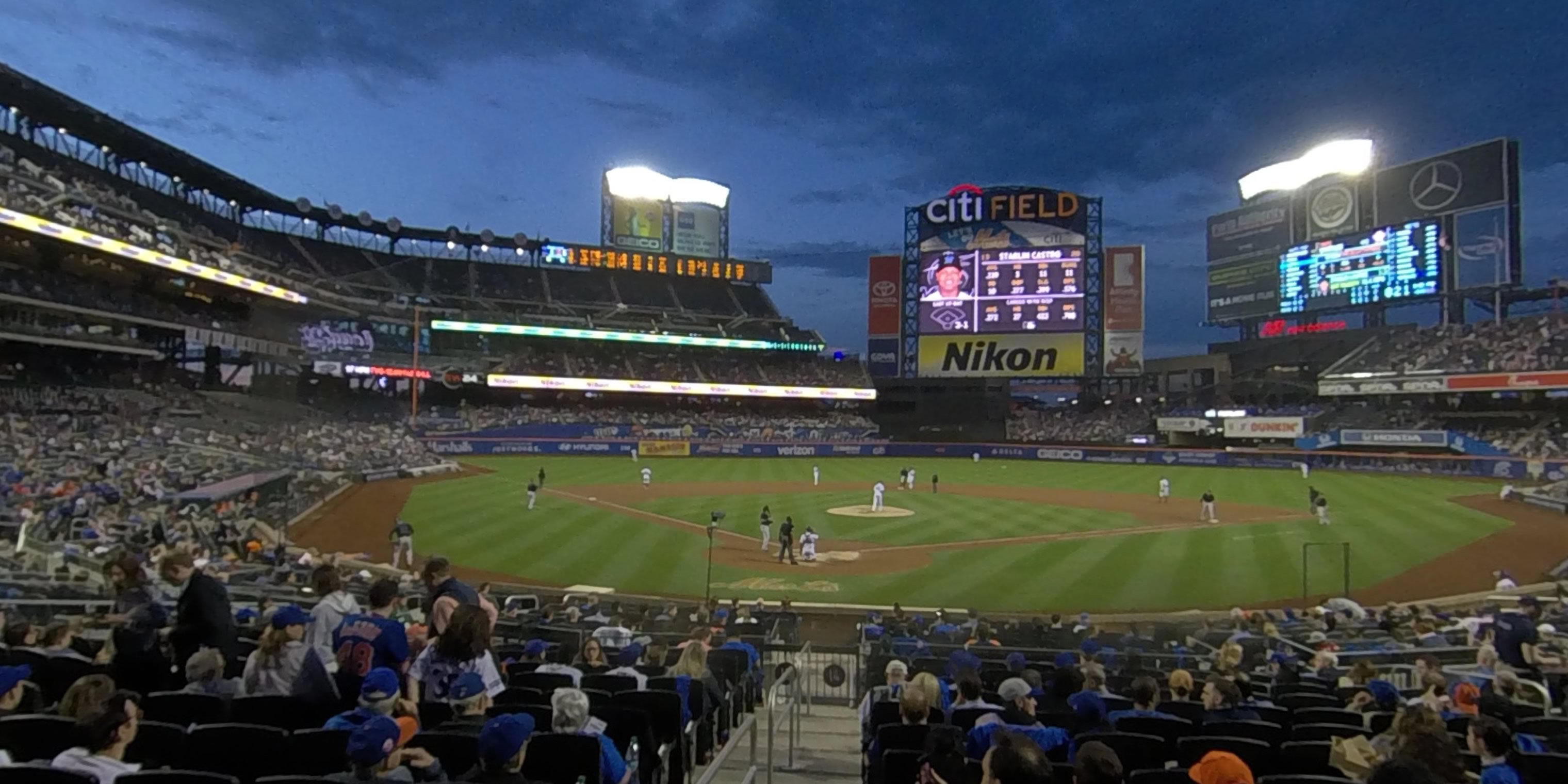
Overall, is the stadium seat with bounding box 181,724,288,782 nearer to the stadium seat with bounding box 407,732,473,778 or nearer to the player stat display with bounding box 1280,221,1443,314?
the stadium seat with bounding box 407,732,473,778

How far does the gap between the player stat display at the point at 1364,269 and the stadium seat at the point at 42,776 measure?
73.9 m

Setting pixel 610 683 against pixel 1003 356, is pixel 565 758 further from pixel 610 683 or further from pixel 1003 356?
pixel 1003 356

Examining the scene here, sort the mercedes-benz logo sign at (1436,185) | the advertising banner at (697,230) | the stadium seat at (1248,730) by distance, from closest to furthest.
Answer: the stadium seat at (1248,730) → the mercedes-benz logo sign at (1436,185) → the advertising banner at (697,230)

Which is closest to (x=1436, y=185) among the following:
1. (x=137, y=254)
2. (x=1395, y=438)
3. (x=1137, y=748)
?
A: (x=1395, y=438)

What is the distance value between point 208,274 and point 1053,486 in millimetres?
46958

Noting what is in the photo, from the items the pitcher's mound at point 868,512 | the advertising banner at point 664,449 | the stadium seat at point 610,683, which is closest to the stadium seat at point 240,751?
the stadium seat at point 610,683

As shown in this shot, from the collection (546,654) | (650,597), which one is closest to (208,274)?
(650,597)

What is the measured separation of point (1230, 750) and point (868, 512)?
30.8 m

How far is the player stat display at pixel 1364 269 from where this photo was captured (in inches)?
2371

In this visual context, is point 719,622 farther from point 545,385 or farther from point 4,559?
point 545,385

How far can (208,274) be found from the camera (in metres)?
47.1

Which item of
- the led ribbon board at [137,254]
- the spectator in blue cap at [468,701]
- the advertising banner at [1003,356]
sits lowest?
the spectator in blue cap at [468,701]

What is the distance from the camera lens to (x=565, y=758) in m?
4.65

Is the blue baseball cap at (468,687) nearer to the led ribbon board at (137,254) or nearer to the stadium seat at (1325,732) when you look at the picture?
the stadium seat at (1325,732)
